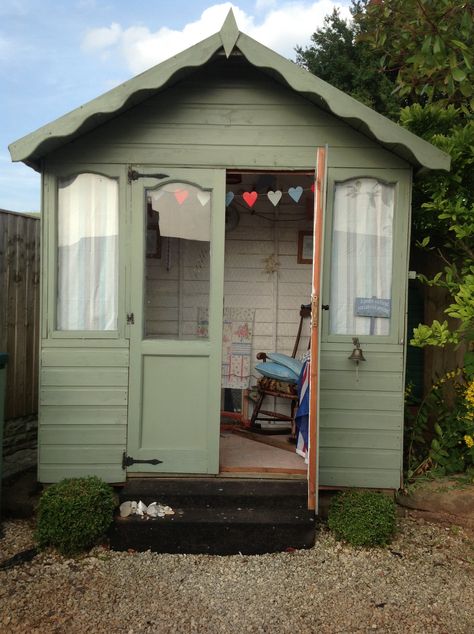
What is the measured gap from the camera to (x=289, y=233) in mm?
5613

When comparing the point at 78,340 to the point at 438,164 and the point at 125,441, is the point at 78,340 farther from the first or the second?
the point at 438,164

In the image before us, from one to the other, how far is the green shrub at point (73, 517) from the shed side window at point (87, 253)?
1.06m

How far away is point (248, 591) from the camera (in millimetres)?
3150

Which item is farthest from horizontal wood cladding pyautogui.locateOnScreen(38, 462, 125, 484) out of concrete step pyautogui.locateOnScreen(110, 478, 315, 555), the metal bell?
the metal bell

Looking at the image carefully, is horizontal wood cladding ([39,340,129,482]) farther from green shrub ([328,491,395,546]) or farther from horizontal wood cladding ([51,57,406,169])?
green shrub ([328,491,395,546])

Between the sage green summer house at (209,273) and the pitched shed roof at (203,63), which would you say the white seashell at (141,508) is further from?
the pitched shed roof at (203,63)

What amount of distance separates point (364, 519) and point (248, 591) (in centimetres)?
87

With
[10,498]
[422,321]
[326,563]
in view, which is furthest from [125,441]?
[422,321]

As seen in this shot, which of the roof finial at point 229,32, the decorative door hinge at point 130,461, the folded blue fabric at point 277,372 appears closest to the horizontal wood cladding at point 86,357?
the decorative door hinge at point 130,461

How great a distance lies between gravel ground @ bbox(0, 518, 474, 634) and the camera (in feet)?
9.30

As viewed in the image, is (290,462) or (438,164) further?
(290,462)

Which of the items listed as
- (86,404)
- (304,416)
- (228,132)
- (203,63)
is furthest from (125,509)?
(203,63)

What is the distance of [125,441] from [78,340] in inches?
28.9

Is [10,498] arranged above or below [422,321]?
below
